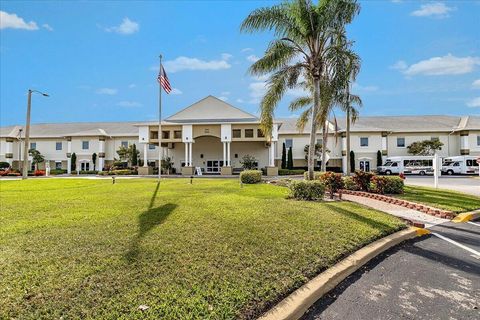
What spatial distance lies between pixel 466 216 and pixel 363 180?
6.40m

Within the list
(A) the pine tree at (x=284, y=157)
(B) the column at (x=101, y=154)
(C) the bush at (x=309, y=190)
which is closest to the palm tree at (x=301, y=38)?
(C) the bush at (x=309, y=190)

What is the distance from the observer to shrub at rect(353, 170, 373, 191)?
15.9 m

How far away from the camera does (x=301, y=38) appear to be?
44.0 ft

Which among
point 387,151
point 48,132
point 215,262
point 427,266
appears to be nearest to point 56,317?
point 215,262

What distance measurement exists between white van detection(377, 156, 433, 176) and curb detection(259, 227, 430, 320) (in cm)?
3704

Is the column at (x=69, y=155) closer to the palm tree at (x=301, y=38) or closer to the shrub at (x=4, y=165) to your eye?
the shrub at (x=4, y=165)

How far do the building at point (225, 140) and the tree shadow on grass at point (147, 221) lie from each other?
27.4 m

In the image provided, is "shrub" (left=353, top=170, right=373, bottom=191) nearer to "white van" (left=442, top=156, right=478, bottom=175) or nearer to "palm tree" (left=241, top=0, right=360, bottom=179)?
"palm tree" (left=241, top=0, right=360, bottom=179)

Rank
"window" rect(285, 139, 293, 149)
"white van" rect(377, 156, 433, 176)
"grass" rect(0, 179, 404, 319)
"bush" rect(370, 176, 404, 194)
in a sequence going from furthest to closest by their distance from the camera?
1. "window" rect(285, 139, 293, 149)
2. "white van" rect(377, 156, 433, 176)
3. "bush" rect(370, 176, 404, 194)
4. "grass" rect(0, 179, 404, 319)

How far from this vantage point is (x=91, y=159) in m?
47.2

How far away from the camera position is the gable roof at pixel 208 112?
40.2 metres

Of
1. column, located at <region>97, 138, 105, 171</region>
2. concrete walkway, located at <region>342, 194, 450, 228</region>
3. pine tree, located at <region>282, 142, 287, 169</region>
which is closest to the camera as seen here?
concrete walkway, located at <region>342, 194, 450, 228</region>

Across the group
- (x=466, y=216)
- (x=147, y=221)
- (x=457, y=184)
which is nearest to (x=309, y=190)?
(x=466, y=216)

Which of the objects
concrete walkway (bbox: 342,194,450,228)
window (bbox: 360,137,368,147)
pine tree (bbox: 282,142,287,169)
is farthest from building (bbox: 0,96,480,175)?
concrete walkway (bbox: 342,194,450,228)
